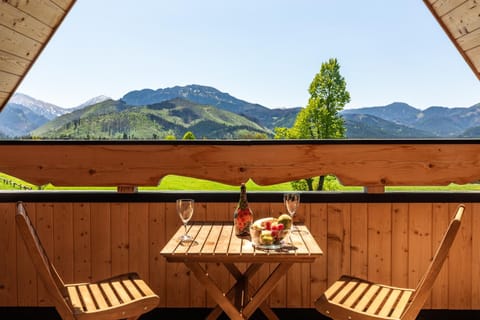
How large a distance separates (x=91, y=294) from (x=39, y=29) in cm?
161

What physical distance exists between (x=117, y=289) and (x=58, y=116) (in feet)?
6.84

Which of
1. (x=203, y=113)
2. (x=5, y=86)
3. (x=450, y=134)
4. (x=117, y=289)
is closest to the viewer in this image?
(x=117, y=289)

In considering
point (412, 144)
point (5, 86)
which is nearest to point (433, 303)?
point (412, 144)

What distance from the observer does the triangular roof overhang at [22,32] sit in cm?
230

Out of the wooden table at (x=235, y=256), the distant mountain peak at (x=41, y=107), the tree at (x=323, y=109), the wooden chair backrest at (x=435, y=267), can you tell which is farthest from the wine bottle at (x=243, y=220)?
the distant mountain peak at (x=41, y=107)

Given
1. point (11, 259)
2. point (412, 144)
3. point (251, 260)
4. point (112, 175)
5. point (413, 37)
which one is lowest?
point (11, 259)

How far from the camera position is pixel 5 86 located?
8.68 feet

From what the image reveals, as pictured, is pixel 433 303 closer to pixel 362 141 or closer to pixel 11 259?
pixel 362 141

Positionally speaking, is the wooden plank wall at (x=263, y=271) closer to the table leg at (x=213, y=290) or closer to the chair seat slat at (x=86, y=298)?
the chair seat slat at (x=86, y=298)

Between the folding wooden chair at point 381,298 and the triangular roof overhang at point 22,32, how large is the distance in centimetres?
219

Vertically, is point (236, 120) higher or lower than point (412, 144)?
higher

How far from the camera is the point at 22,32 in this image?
2.44m

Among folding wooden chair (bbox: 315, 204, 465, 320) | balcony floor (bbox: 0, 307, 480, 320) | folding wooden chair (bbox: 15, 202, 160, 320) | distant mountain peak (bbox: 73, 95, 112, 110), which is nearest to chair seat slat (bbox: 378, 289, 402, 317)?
folding wooden chair (bbox: 315, 204, 465, 320)

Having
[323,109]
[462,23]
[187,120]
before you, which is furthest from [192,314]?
[323,109]
